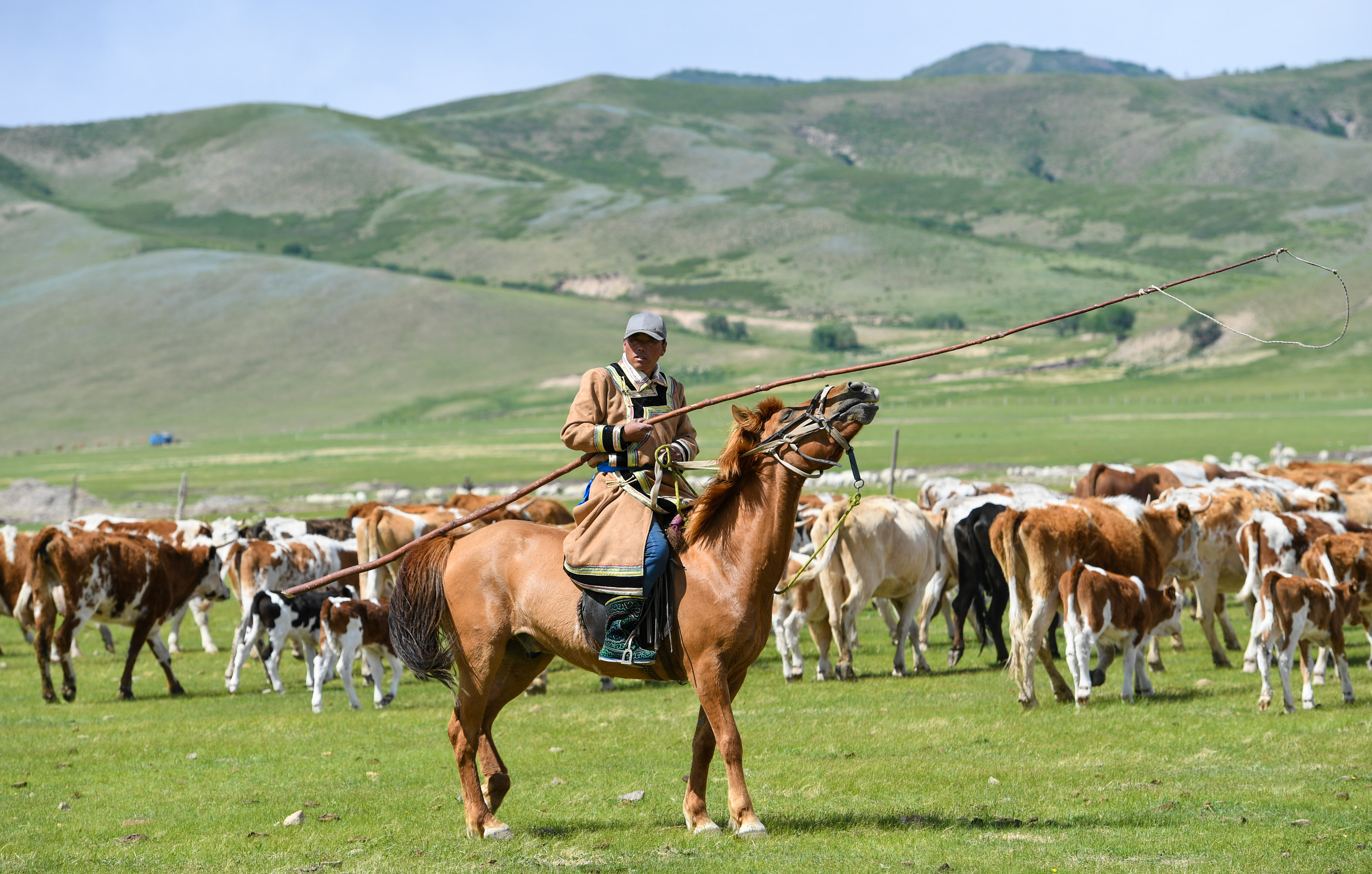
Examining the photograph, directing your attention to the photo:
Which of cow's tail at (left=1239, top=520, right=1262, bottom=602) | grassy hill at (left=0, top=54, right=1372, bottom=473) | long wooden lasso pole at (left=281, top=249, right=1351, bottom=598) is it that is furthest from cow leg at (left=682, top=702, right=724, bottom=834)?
grassy hill at (left=0, top=54, right=1372, bottom=473)

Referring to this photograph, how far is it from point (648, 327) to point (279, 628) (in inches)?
334

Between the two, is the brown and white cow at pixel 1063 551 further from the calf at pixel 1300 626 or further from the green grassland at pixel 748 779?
the calf at pixel 1300 626

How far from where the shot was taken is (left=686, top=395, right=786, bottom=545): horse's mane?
8.05m

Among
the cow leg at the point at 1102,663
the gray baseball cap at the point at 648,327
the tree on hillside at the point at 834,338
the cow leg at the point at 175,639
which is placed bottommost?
the tree on hillside at the point at 834,338

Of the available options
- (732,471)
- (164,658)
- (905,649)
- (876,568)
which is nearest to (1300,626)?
(905,649)

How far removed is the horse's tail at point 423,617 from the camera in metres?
8.57

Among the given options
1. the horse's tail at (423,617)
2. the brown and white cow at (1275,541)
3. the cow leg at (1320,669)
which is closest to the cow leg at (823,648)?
the brown and white cow at (1275,541)

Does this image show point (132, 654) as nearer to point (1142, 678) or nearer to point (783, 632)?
point (783, 632)

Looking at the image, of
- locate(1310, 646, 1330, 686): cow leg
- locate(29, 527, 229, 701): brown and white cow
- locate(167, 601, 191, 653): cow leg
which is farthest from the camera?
locate(167, 601, 191, 653): cow leg

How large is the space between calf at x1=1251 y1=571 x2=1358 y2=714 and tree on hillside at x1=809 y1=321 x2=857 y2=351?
116935 millimetres

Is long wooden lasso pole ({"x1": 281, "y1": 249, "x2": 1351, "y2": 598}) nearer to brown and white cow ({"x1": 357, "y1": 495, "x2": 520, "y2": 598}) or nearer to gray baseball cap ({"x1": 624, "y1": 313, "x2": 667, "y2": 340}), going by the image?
gray baseball cap ({"x1": 624, "y1": 313, "x2": 667, "y2": 340})

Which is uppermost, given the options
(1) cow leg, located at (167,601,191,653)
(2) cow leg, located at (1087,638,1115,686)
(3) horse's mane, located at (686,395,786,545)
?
(3) horse's mane, located at (686,395,786,545)

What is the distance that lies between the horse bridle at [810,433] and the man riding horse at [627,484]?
594mm

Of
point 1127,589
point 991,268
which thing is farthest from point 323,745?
point 991,268
